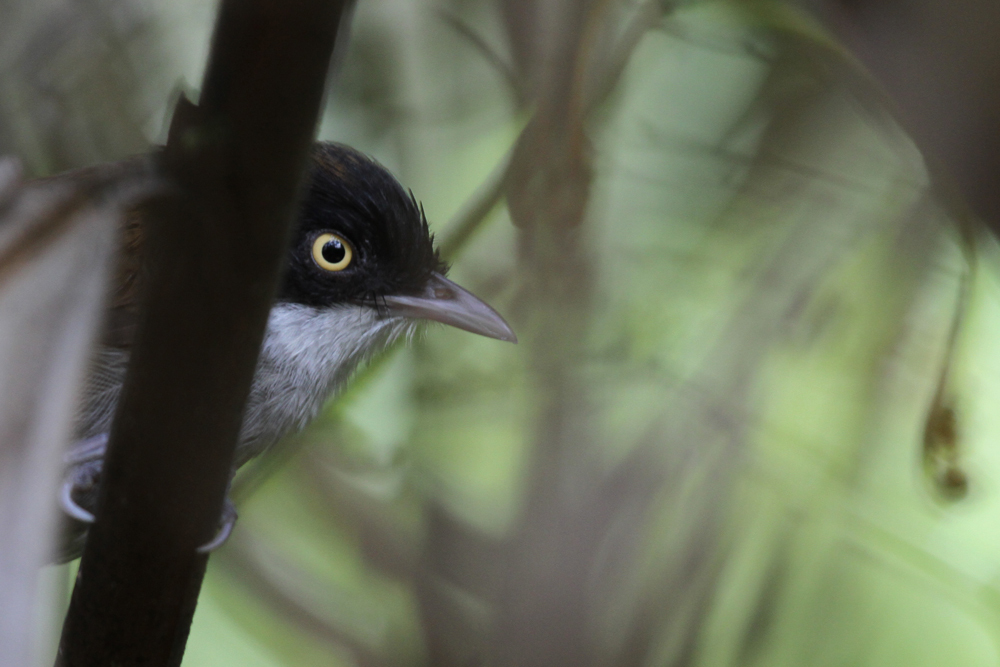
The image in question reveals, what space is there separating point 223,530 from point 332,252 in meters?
0.87

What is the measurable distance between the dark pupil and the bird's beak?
0.52ft

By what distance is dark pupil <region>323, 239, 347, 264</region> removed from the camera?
2361mm

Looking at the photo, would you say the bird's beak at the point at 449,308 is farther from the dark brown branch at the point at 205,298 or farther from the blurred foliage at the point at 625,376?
the dark brown branch at the point at 205,298

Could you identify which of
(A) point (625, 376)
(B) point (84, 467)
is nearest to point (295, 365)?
(B) point (84, 467)

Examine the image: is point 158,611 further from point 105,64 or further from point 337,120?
point 337,120

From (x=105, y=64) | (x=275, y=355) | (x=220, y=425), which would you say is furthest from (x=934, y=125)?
(x=105, y=64)

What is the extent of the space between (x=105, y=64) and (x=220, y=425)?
2309mm

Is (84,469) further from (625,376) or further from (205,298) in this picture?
(625,376)

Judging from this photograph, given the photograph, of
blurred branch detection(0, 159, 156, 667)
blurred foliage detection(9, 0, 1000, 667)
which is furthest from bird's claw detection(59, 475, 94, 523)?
blurred foliage detection(9, 0, 1000, 667)

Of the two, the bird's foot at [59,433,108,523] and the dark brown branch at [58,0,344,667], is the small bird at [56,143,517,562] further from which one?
the dark brown branch at [58,0,344,667]

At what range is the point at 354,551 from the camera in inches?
129

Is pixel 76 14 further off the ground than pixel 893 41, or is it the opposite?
pixel 893 41

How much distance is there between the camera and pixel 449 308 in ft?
7.86

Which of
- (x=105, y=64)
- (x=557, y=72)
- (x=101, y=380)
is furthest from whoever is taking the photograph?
(x=105, y=64)
